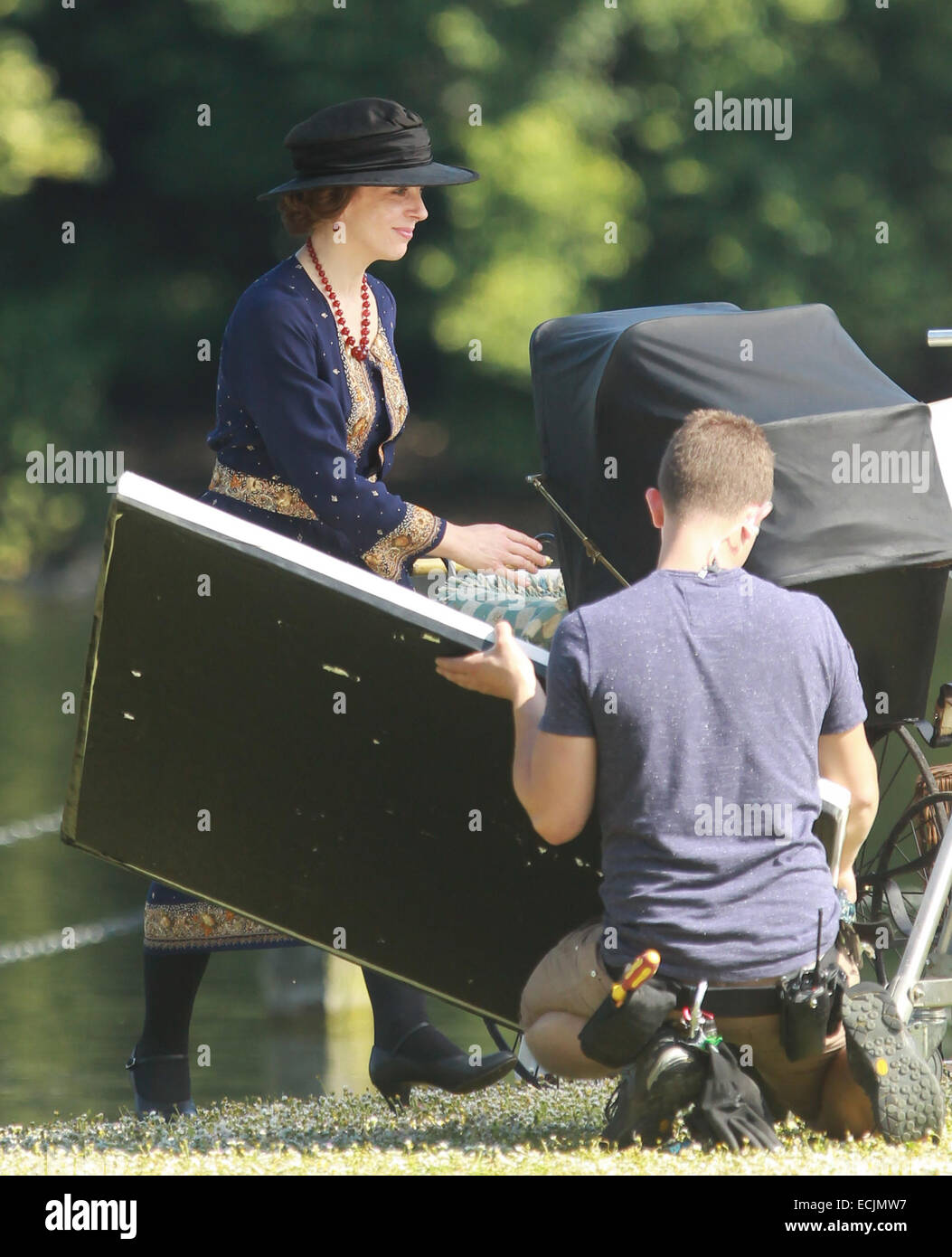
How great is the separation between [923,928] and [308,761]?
3.74 ft

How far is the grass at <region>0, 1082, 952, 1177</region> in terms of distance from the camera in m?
3.20

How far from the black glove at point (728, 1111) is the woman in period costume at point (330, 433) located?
0.67 m

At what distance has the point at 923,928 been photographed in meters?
3.81

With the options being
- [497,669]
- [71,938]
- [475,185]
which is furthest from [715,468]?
[475,185]

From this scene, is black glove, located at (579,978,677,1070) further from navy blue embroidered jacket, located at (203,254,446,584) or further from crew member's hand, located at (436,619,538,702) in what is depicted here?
navy blue embroidered jacket, located at (203,254,446,584)

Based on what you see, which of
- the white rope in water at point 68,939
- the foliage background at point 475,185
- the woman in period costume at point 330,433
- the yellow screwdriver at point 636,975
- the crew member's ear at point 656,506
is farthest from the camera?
Result: the foliage background at point 475,185

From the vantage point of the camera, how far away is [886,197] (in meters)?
23.4

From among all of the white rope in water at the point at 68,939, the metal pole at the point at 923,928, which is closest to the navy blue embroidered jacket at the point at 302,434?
the metal pole at the point at 923,928

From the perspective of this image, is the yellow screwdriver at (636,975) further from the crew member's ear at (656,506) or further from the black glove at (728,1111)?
the crew member's ear at (656,506)

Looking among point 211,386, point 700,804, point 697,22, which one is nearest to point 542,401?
point 700,804

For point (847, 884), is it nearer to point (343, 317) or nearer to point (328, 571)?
point (328, 571)

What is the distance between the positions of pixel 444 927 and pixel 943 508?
1119 mm

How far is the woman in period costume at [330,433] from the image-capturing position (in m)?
3.91
